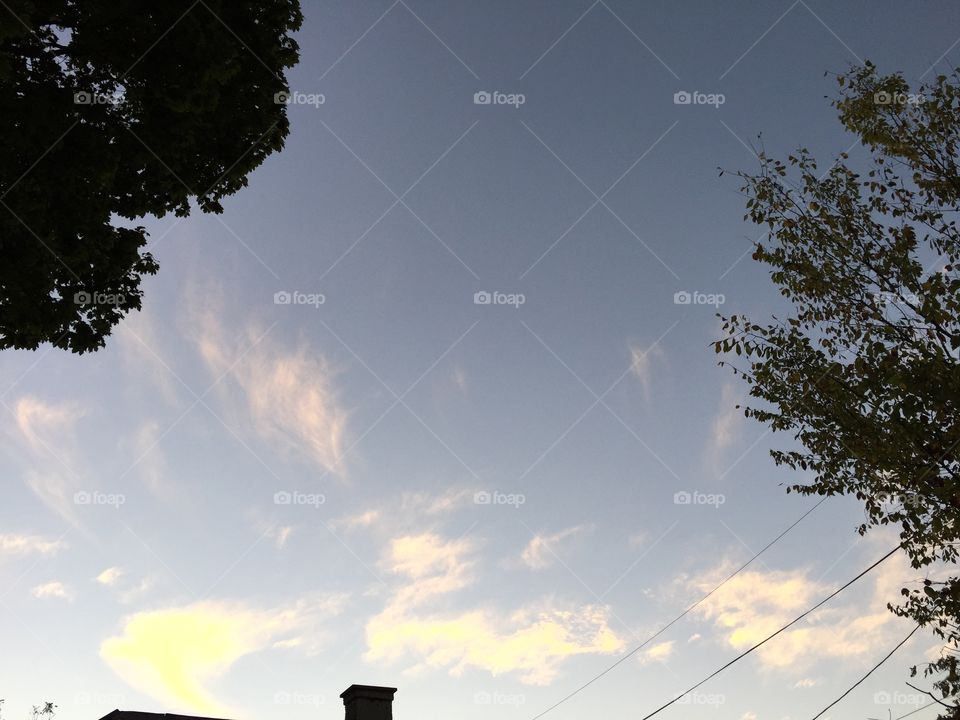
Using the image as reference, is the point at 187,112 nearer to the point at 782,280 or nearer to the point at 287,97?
the point at 287,97

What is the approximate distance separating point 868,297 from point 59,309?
→ 1281 cm

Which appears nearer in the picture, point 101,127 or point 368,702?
point 101,127

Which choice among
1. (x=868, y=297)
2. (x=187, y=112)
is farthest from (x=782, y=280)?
(x=187, y=112)

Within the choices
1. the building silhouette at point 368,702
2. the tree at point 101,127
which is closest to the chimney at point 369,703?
the building silhouette at point 368,702

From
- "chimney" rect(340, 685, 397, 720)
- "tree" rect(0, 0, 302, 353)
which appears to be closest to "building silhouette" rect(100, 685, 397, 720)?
"chimney" rect(340, 685, 397, 720)

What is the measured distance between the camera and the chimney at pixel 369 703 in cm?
1363

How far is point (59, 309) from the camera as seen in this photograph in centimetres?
1098
